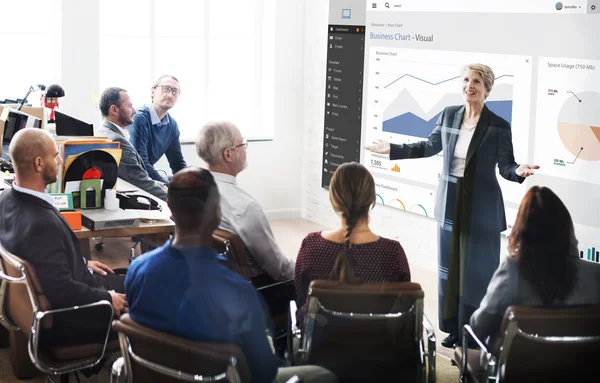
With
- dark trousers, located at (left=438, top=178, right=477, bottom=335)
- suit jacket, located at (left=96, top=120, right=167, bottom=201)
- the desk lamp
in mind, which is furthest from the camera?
the desk lamp

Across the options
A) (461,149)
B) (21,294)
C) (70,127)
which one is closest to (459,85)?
(461,149)

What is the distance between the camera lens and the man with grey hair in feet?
7.82

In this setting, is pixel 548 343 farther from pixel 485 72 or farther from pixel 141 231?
pixel 141 231

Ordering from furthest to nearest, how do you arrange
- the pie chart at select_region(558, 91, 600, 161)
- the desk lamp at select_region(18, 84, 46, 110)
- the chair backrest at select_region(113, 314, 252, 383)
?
the desk lamp at select_region(18, 84, 46, 110) < the chair backrest at select_region(113, 314, 252, 383) < the pie chart at select_region(558, 91, 600, 161)

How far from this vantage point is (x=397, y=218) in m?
2.38

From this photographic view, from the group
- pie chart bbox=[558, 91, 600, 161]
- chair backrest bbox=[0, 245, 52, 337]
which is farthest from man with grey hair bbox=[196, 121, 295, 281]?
pie chart bbox=[558, 91, 600, 161]

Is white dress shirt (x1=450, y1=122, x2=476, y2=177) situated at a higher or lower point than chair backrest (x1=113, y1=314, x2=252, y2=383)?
higher

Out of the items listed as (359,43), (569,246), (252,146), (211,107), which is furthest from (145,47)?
(569,246)

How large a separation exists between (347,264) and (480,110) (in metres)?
0.54

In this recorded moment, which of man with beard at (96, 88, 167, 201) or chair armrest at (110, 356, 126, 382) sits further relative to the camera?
man with beard at (96, 88, 167, 201)

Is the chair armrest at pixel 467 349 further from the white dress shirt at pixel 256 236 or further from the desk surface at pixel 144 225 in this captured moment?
the desk surface at pixel 144 225

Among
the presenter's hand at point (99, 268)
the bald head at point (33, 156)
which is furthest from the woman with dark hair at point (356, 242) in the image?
the bald head at point (33, 156)

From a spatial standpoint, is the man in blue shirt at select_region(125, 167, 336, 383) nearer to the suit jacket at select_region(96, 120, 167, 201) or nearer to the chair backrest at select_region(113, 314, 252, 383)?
the chair backrest at select_region(113, 314, 252, 383)

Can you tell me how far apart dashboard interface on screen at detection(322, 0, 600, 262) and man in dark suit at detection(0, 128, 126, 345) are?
976mm
